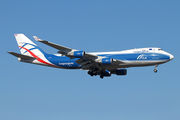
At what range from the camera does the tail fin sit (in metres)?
52.7

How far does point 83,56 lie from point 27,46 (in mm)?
14238

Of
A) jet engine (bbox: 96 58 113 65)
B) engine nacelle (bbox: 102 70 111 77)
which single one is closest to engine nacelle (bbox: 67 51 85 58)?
jet engine (bbox: 96 58 113 65)

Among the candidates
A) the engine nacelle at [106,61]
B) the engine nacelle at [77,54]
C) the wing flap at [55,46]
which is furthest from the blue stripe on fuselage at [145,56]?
the wing flap at [55,46]

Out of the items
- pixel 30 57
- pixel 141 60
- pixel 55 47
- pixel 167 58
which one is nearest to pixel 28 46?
pixel 30 57

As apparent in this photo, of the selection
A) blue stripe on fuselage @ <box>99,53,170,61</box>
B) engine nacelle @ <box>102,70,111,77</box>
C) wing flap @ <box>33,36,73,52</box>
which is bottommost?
engine nacelle @ <box>102,70,111,77</box>

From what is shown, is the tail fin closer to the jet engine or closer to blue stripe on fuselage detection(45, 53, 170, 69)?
blue stripe on fuselage detection(45, 53, 170, 69)

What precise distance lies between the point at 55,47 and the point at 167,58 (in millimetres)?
18009

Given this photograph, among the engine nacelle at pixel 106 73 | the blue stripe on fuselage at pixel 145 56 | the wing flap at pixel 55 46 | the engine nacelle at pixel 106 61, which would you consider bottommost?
the engine nacelle at pixel 106 73

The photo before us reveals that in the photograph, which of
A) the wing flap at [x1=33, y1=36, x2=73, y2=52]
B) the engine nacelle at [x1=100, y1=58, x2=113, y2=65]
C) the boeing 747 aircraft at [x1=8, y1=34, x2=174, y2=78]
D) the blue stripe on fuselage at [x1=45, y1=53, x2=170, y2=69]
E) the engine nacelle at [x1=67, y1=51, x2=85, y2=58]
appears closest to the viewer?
the wing flap at [x1=33, y1=36, x2=73, y2=52]

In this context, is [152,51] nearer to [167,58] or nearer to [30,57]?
[167,58]

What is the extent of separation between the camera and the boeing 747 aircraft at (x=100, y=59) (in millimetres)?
44875

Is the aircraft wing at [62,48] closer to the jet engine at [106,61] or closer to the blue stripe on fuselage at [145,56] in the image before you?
the jet engine at [106,61]

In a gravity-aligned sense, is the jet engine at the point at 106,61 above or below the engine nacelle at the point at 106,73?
above

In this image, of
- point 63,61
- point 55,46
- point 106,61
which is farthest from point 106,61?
point 55,46
